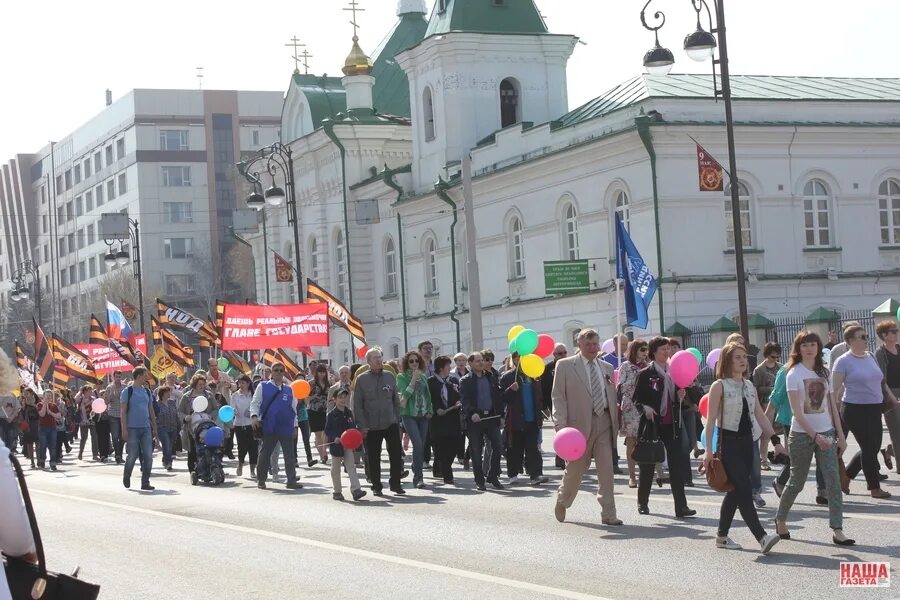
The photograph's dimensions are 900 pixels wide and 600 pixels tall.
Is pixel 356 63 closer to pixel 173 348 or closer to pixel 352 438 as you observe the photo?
pixel 173 348

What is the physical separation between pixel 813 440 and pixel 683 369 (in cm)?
368

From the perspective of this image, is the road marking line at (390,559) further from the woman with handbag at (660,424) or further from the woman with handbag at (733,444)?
the woman with handbag at (660,424)

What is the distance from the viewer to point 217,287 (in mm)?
106562

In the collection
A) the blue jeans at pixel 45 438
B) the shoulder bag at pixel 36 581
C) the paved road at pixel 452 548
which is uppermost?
the shoulder bag at pixel 36 581

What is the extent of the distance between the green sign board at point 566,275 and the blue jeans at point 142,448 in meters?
19.8

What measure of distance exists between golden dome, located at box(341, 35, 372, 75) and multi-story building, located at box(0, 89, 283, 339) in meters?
47.8

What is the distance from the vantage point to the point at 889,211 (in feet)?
137

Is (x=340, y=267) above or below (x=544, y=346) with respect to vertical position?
above

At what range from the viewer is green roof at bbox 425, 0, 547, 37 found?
169 feet

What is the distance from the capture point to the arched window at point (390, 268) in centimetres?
5562

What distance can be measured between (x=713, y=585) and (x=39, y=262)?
12731cm

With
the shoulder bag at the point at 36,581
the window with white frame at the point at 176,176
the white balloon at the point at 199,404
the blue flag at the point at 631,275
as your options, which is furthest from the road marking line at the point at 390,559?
the window with white frame at the point at 176,176

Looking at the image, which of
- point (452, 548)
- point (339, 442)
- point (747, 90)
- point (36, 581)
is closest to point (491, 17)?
point (747, 90)

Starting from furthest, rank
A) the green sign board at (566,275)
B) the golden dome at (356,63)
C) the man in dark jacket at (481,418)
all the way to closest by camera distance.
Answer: the golden dome at (356,63)
the green sign board at (566,275)
the man in dark jacket at (481,418)
